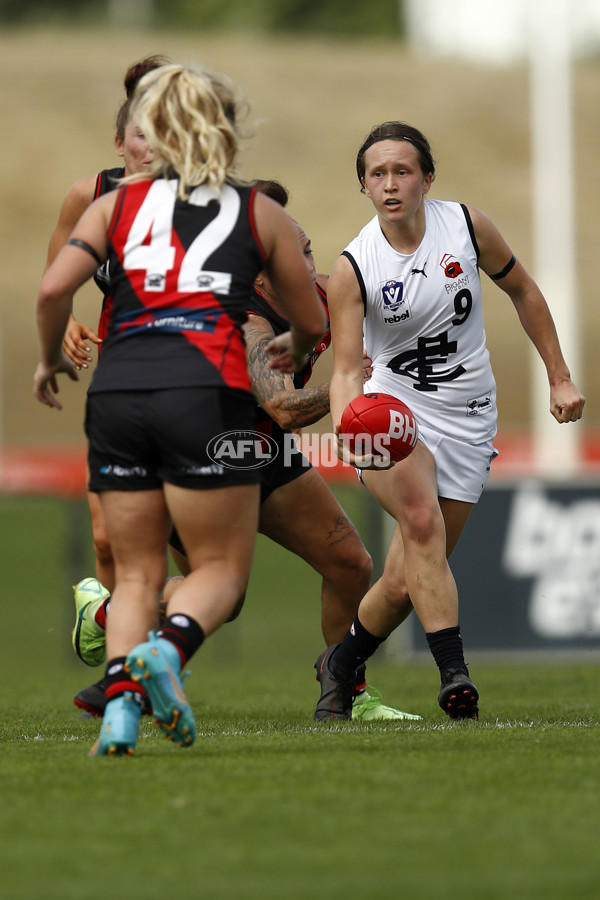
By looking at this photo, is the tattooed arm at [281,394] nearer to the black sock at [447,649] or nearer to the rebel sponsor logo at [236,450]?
the rebel sponsor logo at [236,450]

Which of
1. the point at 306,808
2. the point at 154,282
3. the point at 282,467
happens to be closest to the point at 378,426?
the point at 282,467

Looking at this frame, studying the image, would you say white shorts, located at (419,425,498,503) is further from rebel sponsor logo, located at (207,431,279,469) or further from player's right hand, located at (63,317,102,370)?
player's right hand, located at (63,317,102,370)

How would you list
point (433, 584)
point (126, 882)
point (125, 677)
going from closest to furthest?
point (126, 882), point (125, 677), point (433, 584)

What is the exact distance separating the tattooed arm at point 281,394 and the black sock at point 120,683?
1659mm

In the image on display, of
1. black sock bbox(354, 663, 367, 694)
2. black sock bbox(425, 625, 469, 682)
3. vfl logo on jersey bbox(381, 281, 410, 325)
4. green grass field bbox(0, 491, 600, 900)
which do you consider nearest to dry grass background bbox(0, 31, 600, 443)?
black sock bbox(354, 663, 367, 694)

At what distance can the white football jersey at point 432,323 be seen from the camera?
219 inches

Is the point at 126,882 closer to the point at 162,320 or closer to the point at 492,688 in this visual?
the point at 162,320

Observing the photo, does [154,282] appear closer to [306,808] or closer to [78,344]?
[78,344]

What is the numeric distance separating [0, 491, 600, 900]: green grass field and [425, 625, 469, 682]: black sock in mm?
217

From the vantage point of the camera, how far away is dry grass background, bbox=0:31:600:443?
1463 inches

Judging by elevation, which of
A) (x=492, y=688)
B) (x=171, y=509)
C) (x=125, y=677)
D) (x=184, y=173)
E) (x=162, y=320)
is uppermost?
(x=184, y=173)

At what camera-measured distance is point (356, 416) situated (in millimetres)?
5117

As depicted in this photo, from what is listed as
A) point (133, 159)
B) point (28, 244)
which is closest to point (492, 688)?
point (133, 159)

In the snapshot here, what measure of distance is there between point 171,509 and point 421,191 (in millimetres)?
2068
